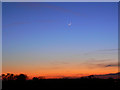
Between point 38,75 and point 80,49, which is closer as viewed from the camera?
point 80,49

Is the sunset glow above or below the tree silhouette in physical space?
above

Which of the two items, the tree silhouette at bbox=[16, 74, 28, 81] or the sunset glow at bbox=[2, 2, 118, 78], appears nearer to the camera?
the sunset glow at bbox=[2, 2, 118, 78]

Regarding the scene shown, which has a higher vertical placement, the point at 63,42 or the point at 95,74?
the point at 63,42

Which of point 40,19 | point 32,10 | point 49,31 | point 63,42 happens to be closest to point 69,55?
point 63,42

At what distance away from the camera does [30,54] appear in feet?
13.0

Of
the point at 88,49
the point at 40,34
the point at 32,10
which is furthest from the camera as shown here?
the point at 88,49

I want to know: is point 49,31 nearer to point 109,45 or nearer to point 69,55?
point 69,55

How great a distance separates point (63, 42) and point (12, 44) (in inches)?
43.6

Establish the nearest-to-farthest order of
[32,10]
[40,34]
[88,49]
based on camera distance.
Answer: [32,10] < [40,34] < [88,49]
